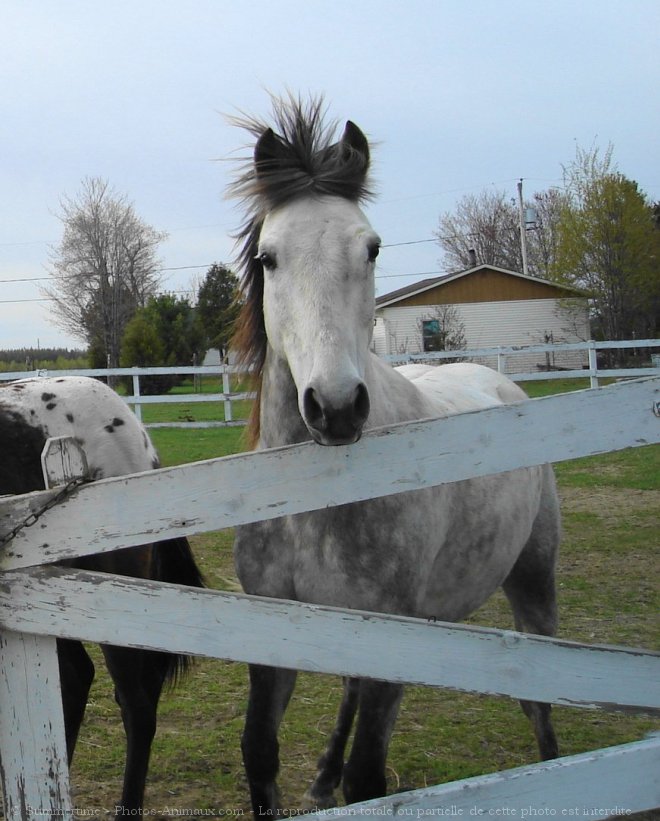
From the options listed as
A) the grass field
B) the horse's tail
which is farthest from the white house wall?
Result: the horse's tail

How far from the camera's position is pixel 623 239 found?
3036 centimetres

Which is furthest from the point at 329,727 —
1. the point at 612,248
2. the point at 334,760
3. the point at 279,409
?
the point at 612,248

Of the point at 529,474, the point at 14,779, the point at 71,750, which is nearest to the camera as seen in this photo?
the point at 14,779

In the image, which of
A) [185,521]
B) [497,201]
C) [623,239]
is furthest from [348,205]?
[497,201]

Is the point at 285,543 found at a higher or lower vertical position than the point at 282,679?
higher

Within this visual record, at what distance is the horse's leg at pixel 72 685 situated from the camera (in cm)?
Answer: 318

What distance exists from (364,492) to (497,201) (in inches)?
2024

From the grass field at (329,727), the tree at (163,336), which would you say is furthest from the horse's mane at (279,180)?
the tree at (163,336)

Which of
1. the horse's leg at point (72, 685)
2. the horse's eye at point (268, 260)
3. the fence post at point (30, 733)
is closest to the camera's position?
the fence post at point (30, 733)

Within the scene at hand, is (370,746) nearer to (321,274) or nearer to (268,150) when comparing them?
(321,274)

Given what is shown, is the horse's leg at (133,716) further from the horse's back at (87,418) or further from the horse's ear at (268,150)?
the horse's ear at (268,150)

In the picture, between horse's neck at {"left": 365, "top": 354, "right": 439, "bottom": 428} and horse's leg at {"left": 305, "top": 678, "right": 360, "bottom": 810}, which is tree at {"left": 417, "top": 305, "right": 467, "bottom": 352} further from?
horse's neck at {"left": 365, "top": 354, "right": 439, "bottom": 428}

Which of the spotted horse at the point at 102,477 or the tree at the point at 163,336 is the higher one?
the tree at the point at 163,336

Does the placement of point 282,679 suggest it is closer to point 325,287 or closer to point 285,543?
point 285,543
